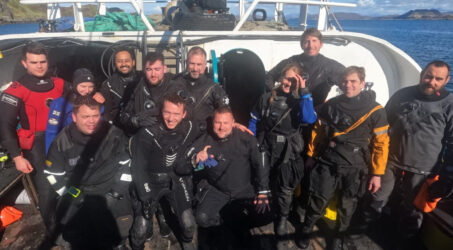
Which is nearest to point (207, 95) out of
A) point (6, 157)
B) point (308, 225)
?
point (308, 225)

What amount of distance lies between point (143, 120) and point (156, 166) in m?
Answer: 0.52

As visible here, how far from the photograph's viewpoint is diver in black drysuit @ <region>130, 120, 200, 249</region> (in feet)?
9.37

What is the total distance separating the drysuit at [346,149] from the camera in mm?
2758

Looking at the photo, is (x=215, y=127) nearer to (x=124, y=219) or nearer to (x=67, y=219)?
(x=124, y=219)

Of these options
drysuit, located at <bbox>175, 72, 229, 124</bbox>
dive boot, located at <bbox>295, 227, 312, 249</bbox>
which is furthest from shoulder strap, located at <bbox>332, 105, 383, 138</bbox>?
drysuit, located at <bbox>175, 72, 229, 124</bbox>

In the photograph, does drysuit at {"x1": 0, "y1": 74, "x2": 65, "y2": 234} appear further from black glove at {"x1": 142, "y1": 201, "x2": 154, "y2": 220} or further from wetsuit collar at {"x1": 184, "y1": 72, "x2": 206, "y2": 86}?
wetsuit collar at {"x1": 184, "y1": 72, "x2": 206, "y2": 86}

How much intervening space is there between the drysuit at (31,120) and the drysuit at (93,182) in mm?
442

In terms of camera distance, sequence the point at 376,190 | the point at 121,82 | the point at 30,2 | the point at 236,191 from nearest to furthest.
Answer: the point at 376,190 → the point at 236,191 → the point at 121,82 → the point at 30,2

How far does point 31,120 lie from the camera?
309 cm

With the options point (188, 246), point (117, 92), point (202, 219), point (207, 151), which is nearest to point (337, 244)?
point (202, 219)

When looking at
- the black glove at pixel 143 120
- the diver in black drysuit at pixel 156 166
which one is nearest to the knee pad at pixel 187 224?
the diver in black drysuit at pixel 156 166

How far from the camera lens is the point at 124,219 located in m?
2.98

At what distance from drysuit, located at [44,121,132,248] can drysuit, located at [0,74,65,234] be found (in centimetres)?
44

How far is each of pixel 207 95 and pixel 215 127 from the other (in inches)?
23.4
